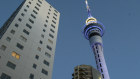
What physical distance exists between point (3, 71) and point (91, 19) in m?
96.7

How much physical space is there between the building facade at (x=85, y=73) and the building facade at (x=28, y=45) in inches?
1193

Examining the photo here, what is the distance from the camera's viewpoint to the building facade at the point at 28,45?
2572 cm

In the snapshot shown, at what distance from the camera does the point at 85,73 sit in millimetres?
66250

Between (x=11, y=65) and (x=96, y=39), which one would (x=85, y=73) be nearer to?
(x=96, y=39)

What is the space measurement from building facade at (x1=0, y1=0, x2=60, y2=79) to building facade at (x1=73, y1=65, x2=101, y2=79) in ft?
99.4

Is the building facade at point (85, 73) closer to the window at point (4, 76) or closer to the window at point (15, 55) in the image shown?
the window at point (15, 55)

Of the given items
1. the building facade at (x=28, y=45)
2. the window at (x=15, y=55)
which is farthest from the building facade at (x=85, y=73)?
the window at (x=15, y=55)

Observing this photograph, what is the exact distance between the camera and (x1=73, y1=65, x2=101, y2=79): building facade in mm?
65188

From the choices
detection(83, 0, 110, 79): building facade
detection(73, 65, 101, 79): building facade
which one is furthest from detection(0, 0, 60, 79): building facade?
detection(83, 0, 110, 79): building facade

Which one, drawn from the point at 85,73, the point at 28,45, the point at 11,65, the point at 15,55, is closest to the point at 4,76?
the point at 11,65

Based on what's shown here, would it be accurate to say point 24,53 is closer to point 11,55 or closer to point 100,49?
point 11,55

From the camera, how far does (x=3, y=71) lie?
23.8 metres

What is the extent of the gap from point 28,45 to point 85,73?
3960cm

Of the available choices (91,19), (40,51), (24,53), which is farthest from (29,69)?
(91,19)
